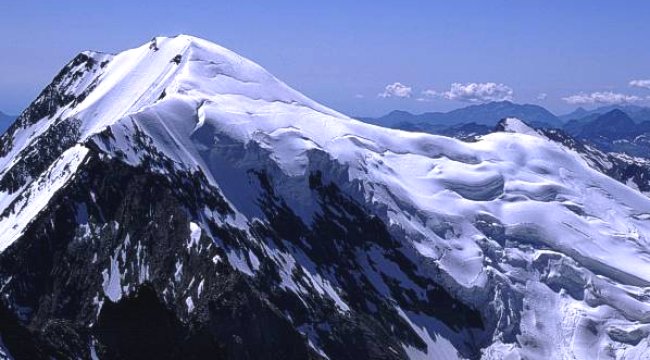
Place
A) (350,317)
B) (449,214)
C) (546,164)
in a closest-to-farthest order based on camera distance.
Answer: (350,317) < (449,214) < (546,164)

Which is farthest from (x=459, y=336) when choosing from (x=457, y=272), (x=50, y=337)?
(x=50, y=337)

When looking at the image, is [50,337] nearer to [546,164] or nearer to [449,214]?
[449,214]

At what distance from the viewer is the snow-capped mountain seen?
114 metres

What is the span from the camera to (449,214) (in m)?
168

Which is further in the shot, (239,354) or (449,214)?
(449,214)

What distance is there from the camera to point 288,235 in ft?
458

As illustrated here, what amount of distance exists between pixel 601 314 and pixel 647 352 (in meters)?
10.3

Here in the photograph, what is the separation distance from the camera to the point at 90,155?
427ft

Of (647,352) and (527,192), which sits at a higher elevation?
(527,192)

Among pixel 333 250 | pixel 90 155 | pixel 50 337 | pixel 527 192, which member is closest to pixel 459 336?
pixel 333 250

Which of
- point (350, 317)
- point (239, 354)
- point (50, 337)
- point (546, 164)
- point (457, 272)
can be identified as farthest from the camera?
point (546, 164)

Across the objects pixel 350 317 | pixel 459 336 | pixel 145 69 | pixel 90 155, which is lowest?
pixel 459 336

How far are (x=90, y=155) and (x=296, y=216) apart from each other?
3583 cm

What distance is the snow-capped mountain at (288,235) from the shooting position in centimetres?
11431
